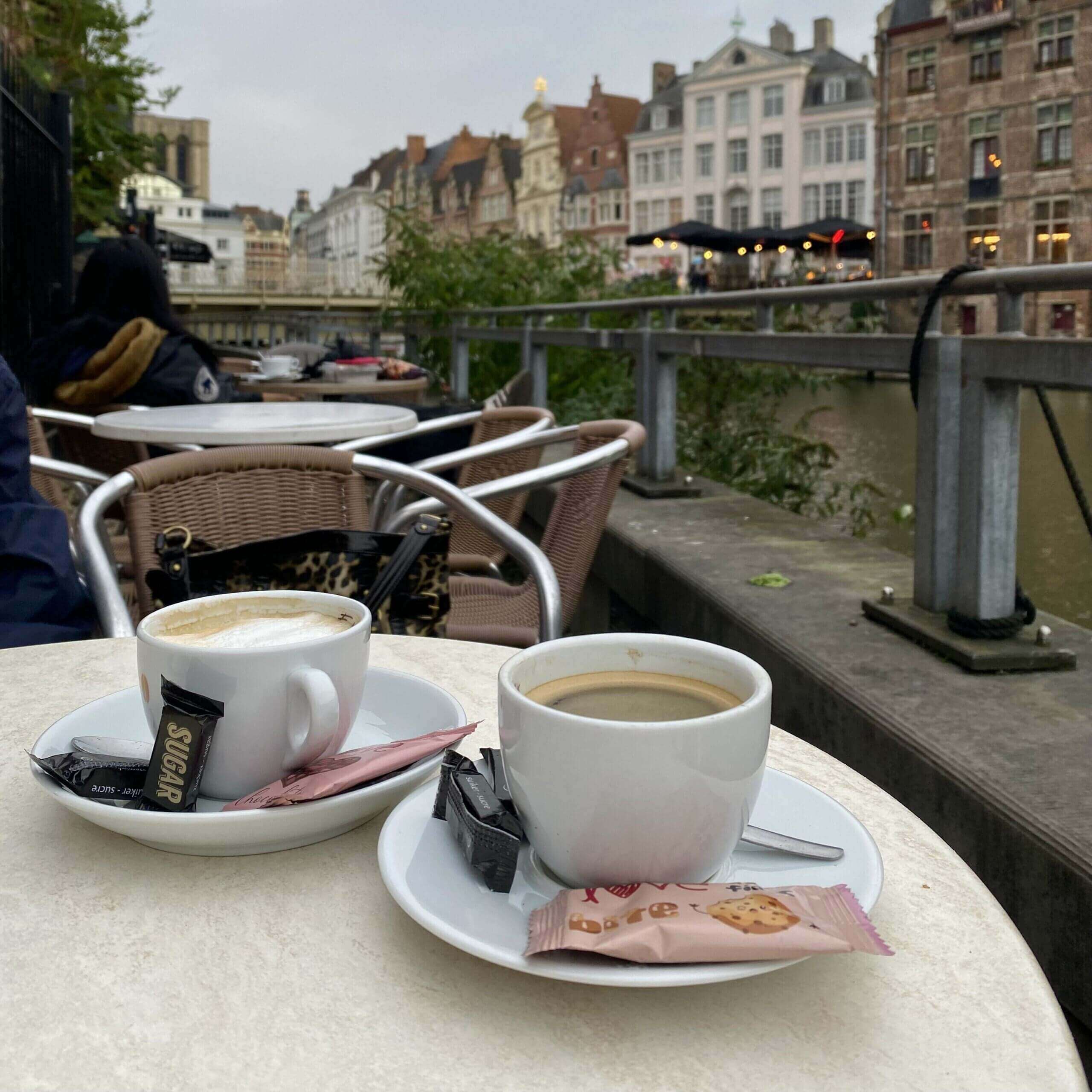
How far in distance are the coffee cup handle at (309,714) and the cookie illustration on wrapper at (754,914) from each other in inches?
9.8

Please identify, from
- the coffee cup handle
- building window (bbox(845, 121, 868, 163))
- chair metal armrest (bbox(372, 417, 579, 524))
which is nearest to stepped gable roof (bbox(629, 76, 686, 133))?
building window (bbox(845, 121, 868, 163))

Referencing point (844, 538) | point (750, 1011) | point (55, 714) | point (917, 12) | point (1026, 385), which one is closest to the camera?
point (750, 1011)

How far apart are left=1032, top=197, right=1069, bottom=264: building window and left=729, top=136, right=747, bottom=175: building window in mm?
19484

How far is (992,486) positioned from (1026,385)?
8.6 inches

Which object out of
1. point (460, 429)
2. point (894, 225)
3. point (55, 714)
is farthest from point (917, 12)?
point (55, 714)

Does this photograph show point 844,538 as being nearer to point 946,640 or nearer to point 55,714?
point 946,640

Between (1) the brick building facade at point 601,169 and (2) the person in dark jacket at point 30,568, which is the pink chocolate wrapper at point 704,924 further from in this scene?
(1) the brick building facade at point 601,169

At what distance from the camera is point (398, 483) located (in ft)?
7.14

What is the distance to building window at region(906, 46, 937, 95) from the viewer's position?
1585 inches

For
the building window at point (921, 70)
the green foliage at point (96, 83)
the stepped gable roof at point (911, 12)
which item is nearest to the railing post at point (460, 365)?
the green foliage at point (96, 83)

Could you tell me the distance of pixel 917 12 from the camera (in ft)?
132

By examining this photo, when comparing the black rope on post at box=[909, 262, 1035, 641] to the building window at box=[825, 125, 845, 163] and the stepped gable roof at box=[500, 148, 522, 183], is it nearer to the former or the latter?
the building window at box=[825, 125, 845, 163]

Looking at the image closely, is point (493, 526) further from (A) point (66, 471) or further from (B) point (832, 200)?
(B) point (832, 200)

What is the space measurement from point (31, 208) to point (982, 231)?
37.8 meters
